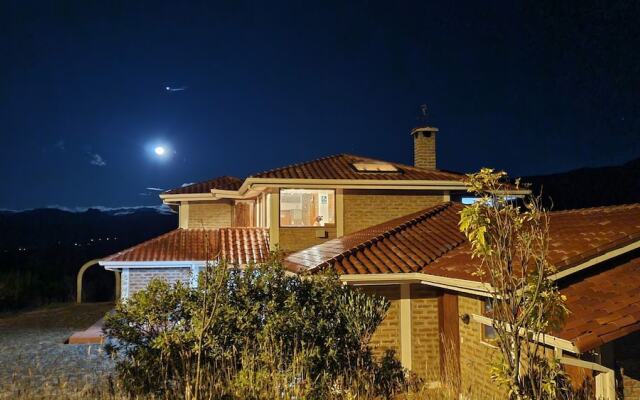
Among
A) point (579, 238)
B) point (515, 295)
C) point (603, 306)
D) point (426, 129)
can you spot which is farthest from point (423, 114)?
point (515, 295)

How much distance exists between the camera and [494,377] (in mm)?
4539

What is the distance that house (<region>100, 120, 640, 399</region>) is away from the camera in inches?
257

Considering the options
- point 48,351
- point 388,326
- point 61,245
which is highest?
point 61,245

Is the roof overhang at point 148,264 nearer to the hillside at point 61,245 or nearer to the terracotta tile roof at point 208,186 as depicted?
the terracotta tile roof at point 208,186

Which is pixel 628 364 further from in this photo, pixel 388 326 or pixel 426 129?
pixel 426 129

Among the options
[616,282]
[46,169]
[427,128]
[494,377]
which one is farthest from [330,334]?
[46,169]

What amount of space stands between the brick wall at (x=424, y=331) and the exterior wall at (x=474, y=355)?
74 cm

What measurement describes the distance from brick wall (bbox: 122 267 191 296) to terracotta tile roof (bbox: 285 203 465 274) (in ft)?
16.3

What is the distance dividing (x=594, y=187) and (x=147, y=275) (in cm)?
3822

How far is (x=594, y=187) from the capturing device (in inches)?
1583

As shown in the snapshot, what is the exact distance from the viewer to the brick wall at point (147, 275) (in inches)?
598

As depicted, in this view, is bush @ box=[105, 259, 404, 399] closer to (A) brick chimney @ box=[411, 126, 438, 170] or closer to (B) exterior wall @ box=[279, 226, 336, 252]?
(B) exterior wall @ box=[279, 226, 336, 252]

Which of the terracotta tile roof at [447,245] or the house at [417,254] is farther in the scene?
the terracotta tile roof at [447,245]

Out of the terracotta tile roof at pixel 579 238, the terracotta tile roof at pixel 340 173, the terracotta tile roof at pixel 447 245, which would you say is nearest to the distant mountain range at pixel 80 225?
the terracotta tile roof at pixel 340 173
